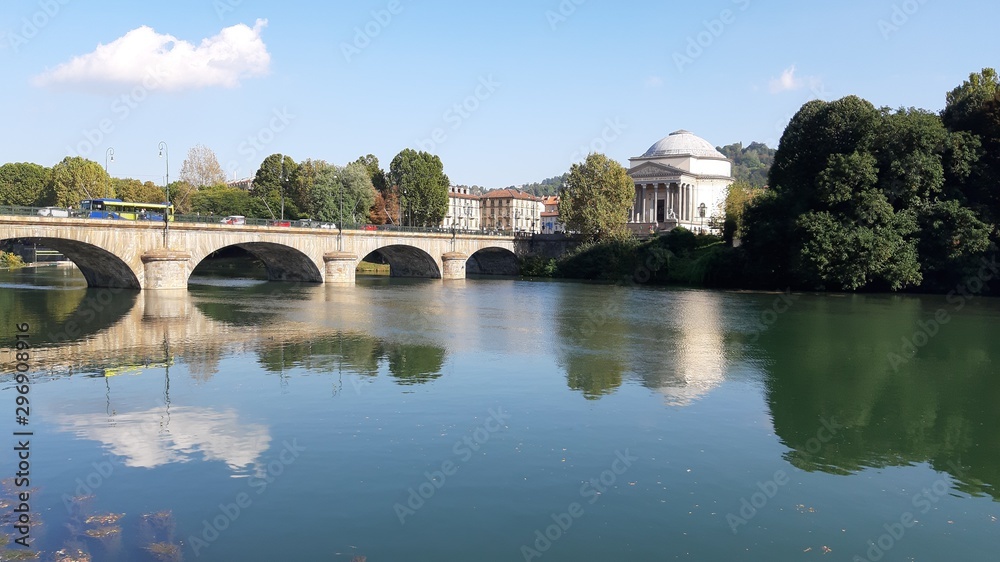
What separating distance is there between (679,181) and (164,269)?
267 feet

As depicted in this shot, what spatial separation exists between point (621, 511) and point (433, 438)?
4.83 m

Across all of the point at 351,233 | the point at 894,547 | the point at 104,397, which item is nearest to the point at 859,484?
the point at 894,547

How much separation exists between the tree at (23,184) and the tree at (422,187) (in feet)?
142

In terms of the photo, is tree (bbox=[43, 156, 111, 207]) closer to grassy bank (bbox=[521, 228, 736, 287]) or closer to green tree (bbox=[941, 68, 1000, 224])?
grassy bank (bbox=[521, 228, 736, 287])

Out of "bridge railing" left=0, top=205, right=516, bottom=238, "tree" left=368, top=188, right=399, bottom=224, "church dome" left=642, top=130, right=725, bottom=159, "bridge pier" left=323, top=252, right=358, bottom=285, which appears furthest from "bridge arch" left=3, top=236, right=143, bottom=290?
"church dome" left=642, top=130, right=725, bottom=159

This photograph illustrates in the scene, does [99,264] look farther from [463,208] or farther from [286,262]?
[463,208]

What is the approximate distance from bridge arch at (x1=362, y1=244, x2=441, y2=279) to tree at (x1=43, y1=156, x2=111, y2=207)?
3659cm

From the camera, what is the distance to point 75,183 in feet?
299

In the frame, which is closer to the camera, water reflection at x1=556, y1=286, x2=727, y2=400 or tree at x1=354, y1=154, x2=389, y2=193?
water reflection at x1=556, y1=286, x2=727, y2=400

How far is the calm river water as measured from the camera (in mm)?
10883

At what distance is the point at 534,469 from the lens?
1374cm

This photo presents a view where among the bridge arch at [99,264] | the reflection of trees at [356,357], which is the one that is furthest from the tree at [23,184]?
the reflection of trees at [356,357]

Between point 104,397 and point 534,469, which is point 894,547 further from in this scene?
point 104,397

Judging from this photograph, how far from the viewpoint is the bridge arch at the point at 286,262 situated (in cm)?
6272
